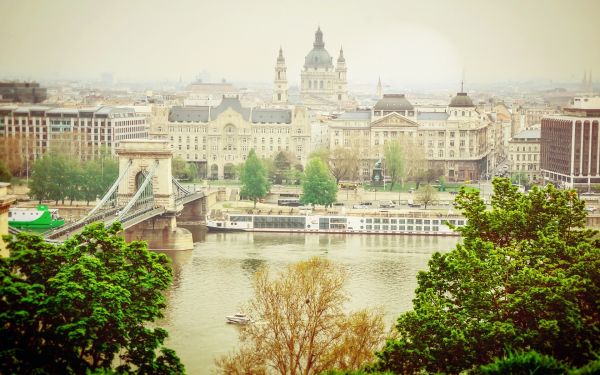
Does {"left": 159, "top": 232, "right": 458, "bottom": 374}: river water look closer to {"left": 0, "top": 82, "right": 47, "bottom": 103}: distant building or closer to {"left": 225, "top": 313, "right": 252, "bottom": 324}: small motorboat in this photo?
{"left": 225, "top": 313, "right": 252, "bottom": 324}: small motorboat

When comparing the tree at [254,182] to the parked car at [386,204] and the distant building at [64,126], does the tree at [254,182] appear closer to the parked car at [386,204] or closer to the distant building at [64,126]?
the parked car at [386,204]

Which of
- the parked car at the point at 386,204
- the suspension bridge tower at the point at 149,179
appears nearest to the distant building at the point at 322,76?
the parked car at the point at 386,204

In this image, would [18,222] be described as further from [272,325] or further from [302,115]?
[302,115]

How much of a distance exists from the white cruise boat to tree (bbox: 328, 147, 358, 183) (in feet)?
44.4

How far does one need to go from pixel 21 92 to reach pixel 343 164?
2296 cm

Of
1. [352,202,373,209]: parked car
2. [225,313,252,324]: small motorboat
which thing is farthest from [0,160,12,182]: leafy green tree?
[225,313,252,324]: small motorboat

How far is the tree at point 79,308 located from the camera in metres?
16.6

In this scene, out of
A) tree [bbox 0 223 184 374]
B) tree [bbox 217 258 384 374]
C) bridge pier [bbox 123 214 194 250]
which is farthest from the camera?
bridge pier [bbox 123 214 194 250]

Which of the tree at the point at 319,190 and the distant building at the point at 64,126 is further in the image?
the distant building at the point at 64,126

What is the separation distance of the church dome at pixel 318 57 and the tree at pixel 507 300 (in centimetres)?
7721

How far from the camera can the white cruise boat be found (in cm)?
4172

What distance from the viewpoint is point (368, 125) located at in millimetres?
62656

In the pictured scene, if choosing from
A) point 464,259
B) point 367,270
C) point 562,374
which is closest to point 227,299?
point 367,270

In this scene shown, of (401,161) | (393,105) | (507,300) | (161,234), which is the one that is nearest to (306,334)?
(507,300)
